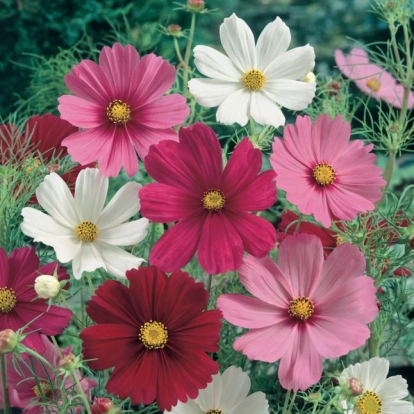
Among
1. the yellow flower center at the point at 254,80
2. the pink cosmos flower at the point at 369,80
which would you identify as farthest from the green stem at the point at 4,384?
the pink cosmos flower at the point at 369,80

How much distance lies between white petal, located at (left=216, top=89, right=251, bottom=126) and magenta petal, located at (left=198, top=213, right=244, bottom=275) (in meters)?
0.07

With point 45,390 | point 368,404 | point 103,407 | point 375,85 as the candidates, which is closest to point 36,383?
point 45,390

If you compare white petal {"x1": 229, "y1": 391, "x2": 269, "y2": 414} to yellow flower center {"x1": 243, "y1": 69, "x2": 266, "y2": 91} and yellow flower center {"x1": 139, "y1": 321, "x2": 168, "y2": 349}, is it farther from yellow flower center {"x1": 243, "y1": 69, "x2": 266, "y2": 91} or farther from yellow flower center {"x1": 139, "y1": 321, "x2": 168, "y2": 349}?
yellow flower center {"x1": 243, "y1": 69, "x2": 266, "y2": 91}

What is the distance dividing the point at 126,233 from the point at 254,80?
132 millimetres

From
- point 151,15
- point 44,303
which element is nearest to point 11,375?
point 44,303

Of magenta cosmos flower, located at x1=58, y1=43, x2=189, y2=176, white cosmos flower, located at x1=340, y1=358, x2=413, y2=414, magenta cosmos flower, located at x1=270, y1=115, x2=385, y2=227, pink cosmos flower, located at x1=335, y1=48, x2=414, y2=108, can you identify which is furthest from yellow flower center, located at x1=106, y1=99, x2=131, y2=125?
pink cosmos flower, located at x1=335, y1=48, x2=414, y2=108

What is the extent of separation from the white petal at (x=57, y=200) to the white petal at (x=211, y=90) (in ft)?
0.33

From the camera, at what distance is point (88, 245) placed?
513 millimetres

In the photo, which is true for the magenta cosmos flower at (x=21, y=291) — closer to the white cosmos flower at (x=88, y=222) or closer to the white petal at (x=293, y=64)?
the white cosmos flower at (x=88, y=222)

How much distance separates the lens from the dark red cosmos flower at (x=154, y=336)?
0.47 meters

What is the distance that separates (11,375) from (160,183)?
236 mm

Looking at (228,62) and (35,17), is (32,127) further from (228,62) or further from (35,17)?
(35,17)

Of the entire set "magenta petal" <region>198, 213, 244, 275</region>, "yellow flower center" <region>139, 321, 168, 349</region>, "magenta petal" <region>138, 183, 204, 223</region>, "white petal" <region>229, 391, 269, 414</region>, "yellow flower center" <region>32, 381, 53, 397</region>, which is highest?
Result: "magenta petal" <region>138, 183, 204, 223</region>

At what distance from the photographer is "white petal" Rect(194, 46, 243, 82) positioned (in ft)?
1.76
